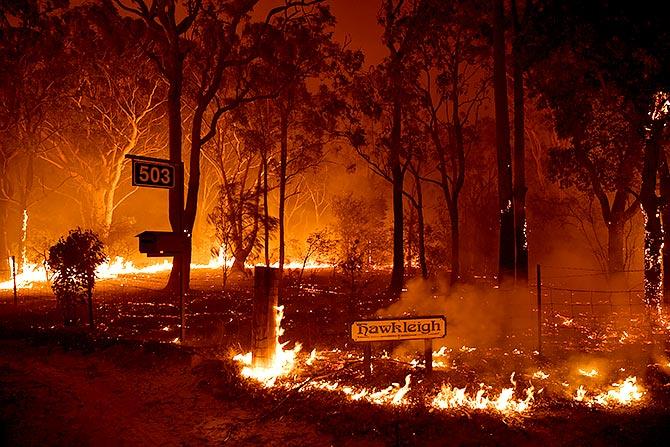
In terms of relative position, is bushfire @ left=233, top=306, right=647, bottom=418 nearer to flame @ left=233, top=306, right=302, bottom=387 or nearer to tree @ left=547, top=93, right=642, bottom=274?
flame @ left=233, top=306, right=302, bottom=387

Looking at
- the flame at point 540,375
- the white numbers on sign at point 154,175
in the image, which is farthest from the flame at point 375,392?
the white numbers on sign at point 154,175

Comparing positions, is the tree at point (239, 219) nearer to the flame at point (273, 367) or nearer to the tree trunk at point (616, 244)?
the tree trunk at point (616, 244)

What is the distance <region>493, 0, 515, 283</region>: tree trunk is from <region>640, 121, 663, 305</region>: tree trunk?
360 cm

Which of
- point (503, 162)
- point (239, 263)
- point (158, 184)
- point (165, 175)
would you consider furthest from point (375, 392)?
point (239, 263)

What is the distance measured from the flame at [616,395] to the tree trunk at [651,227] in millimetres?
7397

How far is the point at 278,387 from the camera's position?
760 cm

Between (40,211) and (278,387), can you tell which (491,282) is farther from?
(40,211)

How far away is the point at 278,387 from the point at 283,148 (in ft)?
65.6

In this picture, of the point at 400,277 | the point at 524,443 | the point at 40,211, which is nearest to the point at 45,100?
the point at 40,211

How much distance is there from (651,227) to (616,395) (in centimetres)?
867

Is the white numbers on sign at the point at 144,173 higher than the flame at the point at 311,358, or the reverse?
the white numbers on sign at the point at 144,173

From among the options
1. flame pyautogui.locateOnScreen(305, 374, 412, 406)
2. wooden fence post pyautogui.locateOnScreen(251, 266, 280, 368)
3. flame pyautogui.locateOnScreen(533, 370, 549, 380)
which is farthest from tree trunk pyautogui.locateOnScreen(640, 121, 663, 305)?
wooden fence post pyautogui.locateOnScreen(251, 266, 280, 368)

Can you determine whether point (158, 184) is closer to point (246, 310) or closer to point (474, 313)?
point (246, 310)

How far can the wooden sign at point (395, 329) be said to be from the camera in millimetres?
7449
